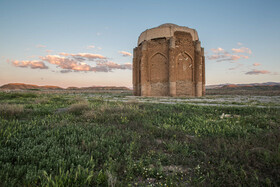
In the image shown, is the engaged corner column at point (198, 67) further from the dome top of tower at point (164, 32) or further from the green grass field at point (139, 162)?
the green grass field at point (139, 162)

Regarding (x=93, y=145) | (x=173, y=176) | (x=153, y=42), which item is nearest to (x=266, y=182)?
(x=173, y=176)

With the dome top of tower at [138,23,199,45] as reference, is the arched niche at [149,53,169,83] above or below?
below

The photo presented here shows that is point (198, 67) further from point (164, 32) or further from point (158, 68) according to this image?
point (164, 32)

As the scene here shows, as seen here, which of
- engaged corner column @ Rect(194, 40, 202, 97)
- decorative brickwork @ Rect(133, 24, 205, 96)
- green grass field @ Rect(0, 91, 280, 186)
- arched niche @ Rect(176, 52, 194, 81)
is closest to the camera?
green grass field @ Rect(0, 91, 280, 186)

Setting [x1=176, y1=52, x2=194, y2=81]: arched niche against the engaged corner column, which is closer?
[x1=176, y1=52, x2=194, y2=81]: arched niche

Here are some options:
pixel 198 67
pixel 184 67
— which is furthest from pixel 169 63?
pixel 198 67

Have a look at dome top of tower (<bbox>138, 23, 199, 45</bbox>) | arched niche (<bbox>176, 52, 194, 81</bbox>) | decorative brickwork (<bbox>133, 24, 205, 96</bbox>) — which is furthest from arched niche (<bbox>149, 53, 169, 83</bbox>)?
dome top of tower (<bbox>138, 23, 199, 45</bbox>)

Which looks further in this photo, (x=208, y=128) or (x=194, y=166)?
(x=208, y=128)

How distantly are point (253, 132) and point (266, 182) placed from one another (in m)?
2.43

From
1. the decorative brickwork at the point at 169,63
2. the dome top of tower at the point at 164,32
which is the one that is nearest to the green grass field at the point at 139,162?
the decorative brickwork at the point at 169,63

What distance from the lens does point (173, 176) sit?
196 cm

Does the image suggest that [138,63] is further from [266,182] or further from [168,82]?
[266,182]

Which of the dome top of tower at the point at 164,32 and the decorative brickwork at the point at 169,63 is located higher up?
the dome top of tower at the point at 164,32

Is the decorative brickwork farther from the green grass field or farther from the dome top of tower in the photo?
the green grass field
